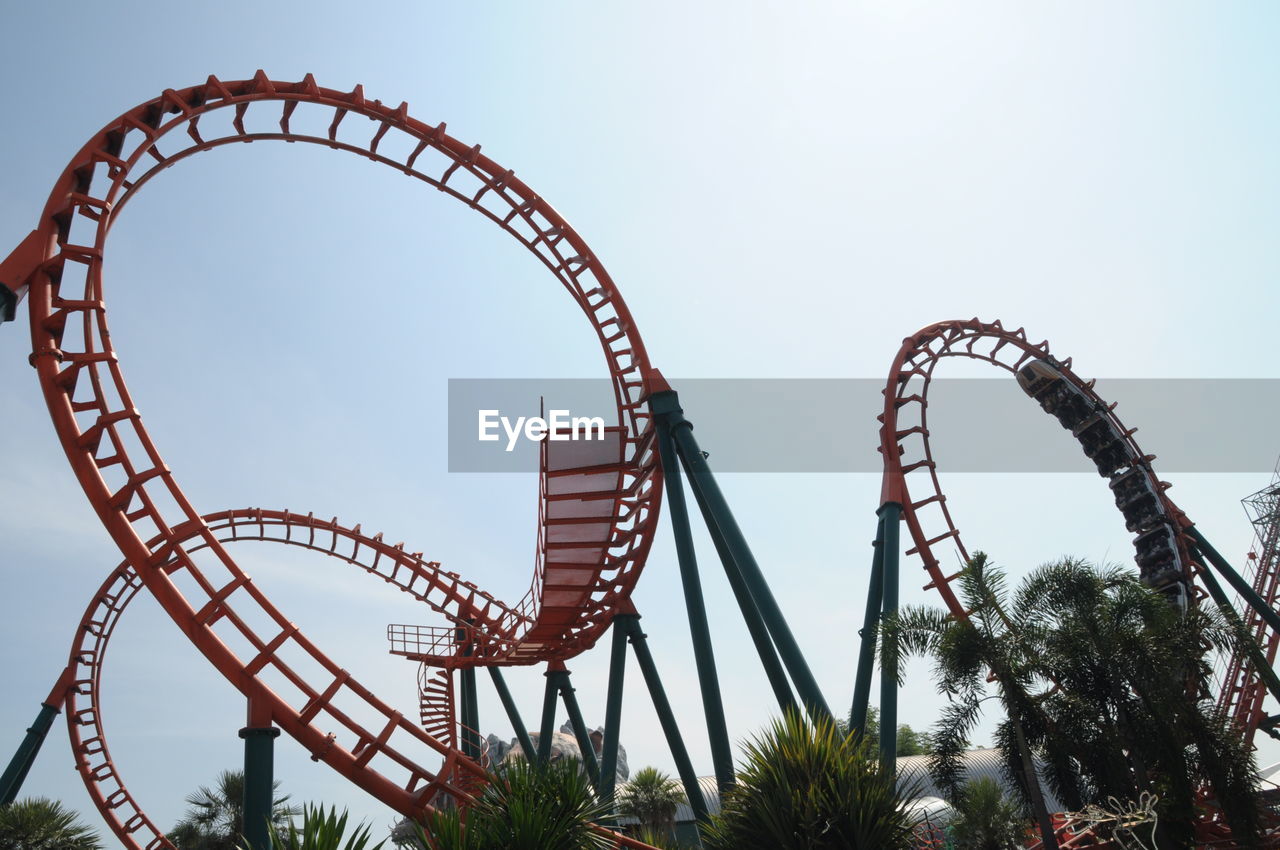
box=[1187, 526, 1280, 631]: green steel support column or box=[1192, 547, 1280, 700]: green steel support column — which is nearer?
box=[1192, 547, 1280, 700]: green steel support column

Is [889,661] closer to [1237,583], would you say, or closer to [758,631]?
[758,631]

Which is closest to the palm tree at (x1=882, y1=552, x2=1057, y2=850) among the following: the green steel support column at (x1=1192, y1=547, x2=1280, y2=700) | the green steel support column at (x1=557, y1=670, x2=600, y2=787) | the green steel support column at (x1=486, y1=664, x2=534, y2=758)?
the green steel support column at (x1=1192, y1=547, x2=1280, y2=700)

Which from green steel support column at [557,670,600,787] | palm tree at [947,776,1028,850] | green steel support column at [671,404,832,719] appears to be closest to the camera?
green steel support column at [671,404,832,719]

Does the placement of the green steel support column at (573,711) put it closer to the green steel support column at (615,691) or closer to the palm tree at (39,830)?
the green steel support column at (615,691)

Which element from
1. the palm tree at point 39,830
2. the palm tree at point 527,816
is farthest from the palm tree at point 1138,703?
the palm tree at point 39,830

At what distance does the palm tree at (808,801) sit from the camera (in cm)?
693

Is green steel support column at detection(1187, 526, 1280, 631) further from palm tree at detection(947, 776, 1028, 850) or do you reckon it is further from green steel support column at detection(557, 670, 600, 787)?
green steel support column at detection(557, 670, 600, 787)

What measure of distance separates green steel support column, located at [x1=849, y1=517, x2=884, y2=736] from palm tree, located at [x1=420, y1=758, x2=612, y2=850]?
404 centimetres

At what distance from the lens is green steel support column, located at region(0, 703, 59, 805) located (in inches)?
648

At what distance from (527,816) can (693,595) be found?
4556mm

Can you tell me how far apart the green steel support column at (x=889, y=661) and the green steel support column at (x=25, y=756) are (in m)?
15.8

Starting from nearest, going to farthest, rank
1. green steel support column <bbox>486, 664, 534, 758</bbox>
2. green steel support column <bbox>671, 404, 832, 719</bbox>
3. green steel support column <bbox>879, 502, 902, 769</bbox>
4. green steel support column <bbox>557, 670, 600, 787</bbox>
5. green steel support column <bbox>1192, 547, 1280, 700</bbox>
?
green steel support column <bbox>671, 404, 832, 719</bbox>
green steel support column <bbox>879, 502, 902, 769</bbox>
green steel support column <bbox>1192, 547, 1280, 700</bbox>
green steel support column <bbox>557, 670, 600, 787</bbox>
green steel support column <bbox>486, 664, 534, 758</bbox>

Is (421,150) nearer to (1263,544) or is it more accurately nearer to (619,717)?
(619,717)

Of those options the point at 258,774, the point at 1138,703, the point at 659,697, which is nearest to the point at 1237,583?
the point at 1138,703
